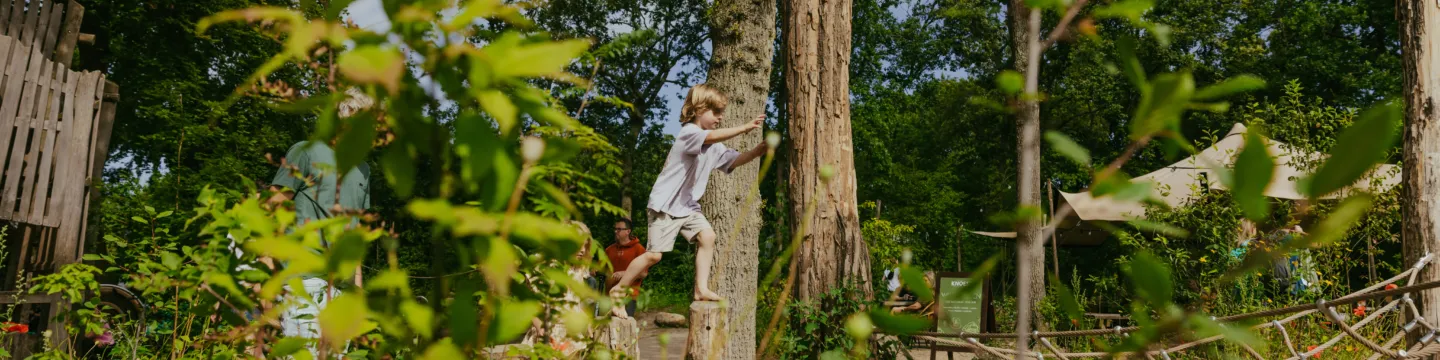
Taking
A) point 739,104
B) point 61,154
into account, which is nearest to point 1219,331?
point 61,154

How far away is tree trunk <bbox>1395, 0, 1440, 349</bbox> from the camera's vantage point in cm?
469

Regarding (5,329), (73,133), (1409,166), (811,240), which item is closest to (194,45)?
(73,133)

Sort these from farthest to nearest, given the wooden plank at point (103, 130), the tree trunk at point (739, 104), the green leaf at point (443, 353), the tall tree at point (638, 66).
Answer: the tall tree at point (638, 66) → the tree trunk at point (739, 104) → the wooden plank at point (103, 130) → the green leaf at point (443, 353)

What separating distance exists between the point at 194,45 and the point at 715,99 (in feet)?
47.2

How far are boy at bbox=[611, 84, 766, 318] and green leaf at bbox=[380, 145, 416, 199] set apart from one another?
3.58 m

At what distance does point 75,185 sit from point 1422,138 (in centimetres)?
708

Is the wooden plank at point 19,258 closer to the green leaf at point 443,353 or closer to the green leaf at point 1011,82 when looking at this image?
the green leaf at point 443,353

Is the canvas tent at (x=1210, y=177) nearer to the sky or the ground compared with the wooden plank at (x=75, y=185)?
nearer to the sky

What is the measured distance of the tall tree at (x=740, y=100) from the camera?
7355mm

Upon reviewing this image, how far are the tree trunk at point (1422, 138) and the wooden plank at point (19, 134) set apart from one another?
689 centimetres

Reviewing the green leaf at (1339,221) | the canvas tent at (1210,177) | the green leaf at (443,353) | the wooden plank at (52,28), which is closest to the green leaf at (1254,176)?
the green leaf at (1339,221)

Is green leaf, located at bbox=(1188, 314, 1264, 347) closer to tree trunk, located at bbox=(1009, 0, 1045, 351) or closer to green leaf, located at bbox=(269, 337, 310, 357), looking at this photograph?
tree trunk, located at bbox=(1009, 0, 1045, 351)

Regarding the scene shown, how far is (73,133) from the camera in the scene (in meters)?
5.24

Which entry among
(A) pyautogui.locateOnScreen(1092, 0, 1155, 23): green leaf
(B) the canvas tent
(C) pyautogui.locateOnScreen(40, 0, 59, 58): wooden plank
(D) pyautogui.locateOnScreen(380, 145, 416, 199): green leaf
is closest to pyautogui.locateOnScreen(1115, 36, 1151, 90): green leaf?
(A) pyautogui.locateOnScreen(1092, 0, 1155, 23): green leaf
